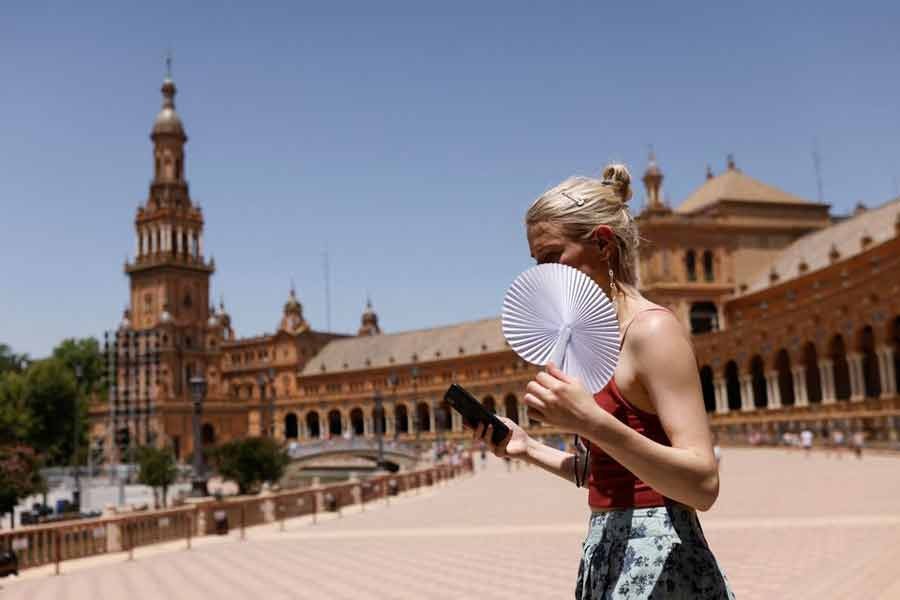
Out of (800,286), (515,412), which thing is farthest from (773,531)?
(515,412)

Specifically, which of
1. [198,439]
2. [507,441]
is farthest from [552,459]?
[198,439]

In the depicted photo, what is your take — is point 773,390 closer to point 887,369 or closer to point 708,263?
point 887,369

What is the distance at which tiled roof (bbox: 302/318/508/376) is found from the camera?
96.5 m

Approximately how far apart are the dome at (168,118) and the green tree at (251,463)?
7950 cm

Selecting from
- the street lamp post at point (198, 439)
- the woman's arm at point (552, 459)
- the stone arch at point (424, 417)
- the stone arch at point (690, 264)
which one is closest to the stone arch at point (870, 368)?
the stone arch at point (690, 264)

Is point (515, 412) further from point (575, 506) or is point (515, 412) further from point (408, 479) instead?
point (575, 506)

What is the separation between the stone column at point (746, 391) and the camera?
58.3 metres

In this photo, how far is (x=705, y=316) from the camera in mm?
75375

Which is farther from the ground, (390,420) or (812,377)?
(812,377)

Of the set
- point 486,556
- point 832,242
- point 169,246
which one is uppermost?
point 169,246

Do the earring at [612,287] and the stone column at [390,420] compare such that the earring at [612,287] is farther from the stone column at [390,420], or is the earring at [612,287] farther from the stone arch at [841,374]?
the stone column at [390,420]

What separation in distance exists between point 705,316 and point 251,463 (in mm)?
43733

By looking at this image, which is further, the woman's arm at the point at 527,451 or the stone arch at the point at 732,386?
the stone arch at the point at 732,386

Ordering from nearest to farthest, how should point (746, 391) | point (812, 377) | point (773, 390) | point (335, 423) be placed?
1. point (773, 390)
2. point (812, 377)
3. point (746, 391)
4. point (335, 423)
